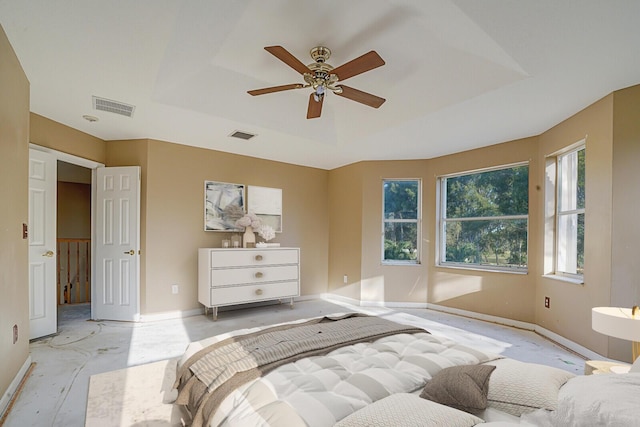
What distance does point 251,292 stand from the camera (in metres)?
4.44

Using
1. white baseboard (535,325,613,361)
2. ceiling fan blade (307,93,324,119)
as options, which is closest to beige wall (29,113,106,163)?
ceiling fan blade (307,93,324,119)

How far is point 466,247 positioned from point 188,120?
401 centimetres

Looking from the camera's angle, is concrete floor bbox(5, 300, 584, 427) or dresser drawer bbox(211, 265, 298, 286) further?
dresser drawer bbox(211, 265, 298, 286)

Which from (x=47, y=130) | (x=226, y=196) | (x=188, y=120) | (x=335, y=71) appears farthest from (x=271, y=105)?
(x=47, y=130)

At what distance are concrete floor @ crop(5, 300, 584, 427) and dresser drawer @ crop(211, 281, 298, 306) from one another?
0.23 metres

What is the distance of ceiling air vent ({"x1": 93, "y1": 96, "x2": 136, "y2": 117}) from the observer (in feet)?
9.96

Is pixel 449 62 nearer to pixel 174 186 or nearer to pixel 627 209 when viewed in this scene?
pixel 627 209

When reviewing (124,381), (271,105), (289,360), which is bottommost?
(124,381)

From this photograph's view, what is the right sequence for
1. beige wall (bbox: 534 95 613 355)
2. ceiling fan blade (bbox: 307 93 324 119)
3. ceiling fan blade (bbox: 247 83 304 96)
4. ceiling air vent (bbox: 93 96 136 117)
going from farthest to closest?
ceiling air vent (bbox: 93 96 136 117)
beige wall (bbox: 534 95 613 355)
ceiling fan blade (bbox: 307 93 324 119)
ceiling fan blade (bbox: 247 83 304 96)

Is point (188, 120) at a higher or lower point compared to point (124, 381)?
higher

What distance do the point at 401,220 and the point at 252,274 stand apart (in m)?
2.45

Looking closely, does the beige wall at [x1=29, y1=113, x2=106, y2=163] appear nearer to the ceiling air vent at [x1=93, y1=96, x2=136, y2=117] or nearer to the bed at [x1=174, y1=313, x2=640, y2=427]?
the ceiling air vent at [x1=93, y1=96, x2=136, y2=117]

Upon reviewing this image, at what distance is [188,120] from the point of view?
350 cm

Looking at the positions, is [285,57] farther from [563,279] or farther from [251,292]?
[563,279]
